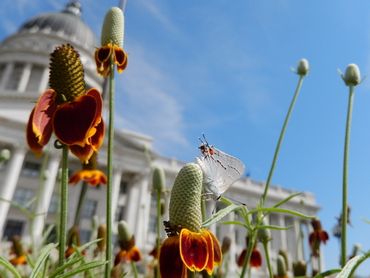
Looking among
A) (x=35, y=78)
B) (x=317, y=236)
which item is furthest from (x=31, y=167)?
(x=317, y=236)

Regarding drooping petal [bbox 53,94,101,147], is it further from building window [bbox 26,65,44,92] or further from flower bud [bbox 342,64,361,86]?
building window [bbox 26,65,44,92]

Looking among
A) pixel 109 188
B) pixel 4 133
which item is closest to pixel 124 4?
pixel 109 188

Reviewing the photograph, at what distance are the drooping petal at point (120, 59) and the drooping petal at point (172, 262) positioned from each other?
2.44 ft

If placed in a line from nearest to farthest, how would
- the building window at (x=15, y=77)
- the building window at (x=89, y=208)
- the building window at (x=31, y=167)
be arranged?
the building window at (x=31, y=167)
the building window at (x=89, y=208)
the building window at (x=15, y=77)

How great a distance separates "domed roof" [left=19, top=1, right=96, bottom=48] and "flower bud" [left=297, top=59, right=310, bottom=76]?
165 feet

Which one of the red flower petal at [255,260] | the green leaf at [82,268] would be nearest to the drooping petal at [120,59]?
the green leaf at [82,268]

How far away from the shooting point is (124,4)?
137 cm

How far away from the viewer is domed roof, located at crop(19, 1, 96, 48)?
4941 centimetres

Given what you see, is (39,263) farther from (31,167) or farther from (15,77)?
(15,77)

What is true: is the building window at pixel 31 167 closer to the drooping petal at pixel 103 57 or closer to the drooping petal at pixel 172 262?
the drooping petal at pixel 103 57

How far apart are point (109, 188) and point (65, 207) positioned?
151mm

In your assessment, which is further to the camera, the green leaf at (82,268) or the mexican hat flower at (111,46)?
the mexican hat flower at (111,46)

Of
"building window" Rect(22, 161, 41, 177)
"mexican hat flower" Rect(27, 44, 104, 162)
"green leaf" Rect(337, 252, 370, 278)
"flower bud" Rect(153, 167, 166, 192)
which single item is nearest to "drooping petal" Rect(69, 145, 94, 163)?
"mexican hat flower" Rect(27, 44, 104, 162)

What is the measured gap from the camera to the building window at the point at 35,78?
41625 millimetres
